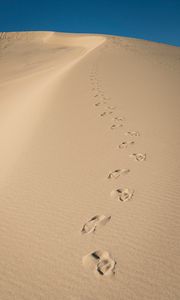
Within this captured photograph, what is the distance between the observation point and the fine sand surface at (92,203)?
6.02 ft

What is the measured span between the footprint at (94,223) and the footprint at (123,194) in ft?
0.97

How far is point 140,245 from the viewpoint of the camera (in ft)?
6.75

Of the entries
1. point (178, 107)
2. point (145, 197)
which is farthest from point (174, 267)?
point (178, 107)

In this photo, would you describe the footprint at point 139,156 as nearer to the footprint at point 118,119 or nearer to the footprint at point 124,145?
the footprint at point 124,145

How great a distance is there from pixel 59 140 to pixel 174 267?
108 inches

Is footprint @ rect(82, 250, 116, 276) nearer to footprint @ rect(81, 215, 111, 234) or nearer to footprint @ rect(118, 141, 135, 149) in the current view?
footprint @ rect(81, 215, 111, 234)

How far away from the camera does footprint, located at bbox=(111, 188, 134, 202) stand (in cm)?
263

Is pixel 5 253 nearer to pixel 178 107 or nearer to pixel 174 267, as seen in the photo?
pixel 174 267

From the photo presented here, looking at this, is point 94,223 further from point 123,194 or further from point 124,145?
point 124,145

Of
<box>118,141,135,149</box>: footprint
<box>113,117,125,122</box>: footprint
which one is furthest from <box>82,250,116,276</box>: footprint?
<box>113,117,125,122</box>: footprint

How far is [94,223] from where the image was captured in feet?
7.70

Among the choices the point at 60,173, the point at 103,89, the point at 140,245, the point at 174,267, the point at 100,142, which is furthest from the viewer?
the point at 103,89

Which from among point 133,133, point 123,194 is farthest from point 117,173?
point 133,133

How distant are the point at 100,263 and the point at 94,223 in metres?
0.45
